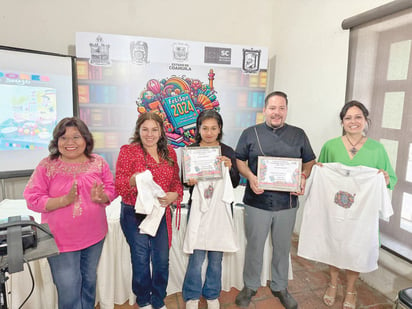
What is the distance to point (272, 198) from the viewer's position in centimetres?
182

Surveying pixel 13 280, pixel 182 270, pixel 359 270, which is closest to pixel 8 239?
pixel 13 280

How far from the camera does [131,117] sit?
2.96 meters

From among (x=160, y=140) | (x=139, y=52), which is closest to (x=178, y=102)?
(x=139, y=52)

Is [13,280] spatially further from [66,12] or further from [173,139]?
Answer: [66,12]

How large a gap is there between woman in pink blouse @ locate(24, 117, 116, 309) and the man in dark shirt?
967 mm

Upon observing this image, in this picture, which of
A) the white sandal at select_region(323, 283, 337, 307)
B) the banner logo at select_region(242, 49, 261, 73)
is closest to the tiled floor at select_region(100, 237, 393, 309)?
the white sandal at select_region(323, 283, 337, 307)

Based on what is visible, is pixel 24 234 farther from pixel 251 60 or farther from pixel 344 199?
pixel 251 60

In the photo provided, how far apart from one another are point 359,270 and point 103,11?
3.57 m

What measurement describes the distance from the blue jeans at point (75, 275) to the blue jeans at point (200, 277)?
0.61 meters

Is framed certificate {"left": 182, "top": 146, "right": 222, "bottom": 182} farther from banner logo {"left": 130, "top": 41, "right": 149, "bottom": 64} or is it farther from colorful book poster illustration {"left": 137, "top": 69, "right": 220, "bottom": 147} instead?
banner logo {"left": 130, "top": 41, "right": 149, "bottom": 64}

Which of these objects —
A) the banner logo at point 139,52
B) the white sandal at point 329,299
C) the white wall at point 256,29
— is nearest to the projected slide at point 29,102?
the white wall at point 256,29

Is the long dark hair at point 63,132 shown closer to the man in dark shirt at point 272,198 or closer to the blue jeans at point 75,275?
the blue jeans at point 75,275

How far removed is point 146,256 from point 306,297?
4.49ft

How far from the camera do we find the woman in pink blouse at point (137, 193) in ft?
5.13
